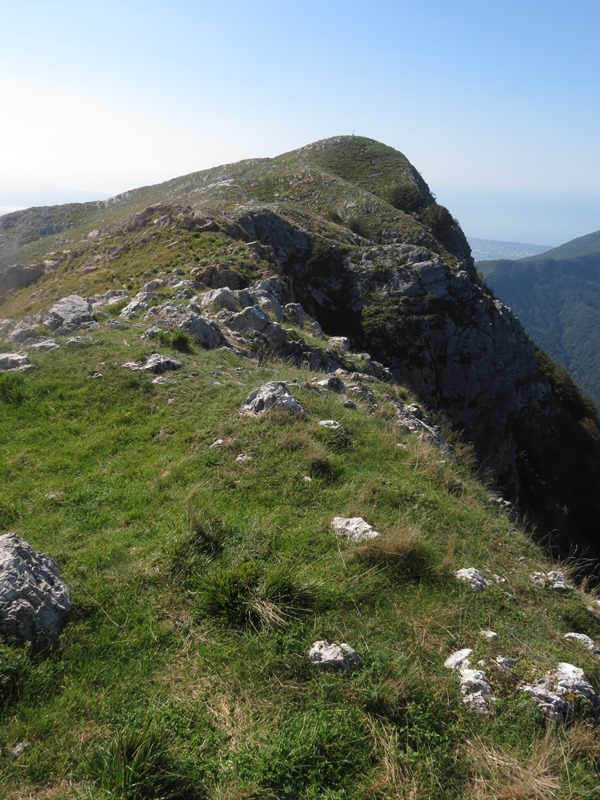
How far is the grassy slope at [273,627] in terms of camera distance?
3.72 m

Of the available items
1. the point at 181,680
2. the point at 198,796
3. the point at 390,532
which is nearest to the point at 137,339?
the point at 390,532

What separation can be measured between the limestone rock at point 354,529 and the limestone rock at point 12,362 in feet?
30.9

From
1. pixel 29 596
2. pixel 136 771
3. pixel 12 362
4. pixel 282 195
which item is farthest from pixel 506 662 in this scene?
pixel 282 195

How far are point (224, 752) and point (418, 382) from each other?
31.2 metres

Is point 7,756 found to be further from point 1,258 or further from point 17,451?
point 1,258

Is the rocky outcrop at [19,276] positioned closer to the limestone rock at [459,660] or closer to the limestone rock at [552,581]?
Result: the limestone rock at [552,581]

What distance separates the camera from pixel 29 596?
4.85 metres

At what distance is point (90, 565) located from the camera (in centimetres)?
593

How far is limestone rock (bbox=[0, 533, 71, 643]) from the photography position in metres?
4.65

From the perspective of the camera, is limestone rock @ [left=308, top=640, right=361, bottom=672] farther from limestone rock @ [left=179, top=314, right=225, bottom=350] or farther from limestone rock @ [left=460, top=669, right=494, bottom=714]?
limestone rock @ [left=179, top=314, right=225, bottom=350]

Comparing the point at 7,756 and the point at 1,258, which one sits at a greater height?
the point at 1,258

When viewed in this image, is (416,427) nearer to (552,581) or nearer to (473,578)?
(552,581)

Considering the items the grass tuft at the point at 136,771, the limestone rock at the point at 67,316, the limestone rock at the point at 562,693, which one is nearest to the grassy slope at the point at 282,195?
the limestone rock at the point at 67,316

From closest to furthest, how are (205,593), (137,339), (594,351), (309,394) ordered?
(205,593)
(309,394)
(137,339)
(594,351)
